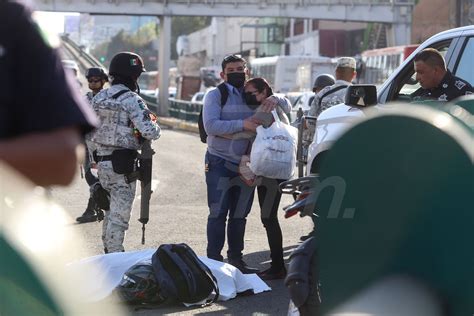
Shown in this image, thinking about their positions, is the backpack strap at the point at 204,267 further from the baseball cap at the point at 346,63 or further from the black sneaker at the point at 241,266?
the baseball cap at the point at 346,63

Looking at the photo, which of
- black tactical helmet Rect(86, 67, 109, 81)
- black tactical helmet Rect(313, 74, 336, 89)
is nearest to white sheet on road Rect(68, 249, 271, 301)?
black tactical helmet Rect(86, 67, 109, 81)

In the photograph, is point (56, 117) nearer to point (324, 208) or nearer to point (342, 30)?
point (324, 208)

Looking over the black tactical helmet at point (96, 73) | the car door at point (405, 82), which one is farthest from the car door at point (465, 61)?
the black tactical helmet at point (96, 73)

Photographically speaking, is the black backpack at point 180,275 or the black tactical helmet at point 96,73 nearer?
the black backpack at point 180,275

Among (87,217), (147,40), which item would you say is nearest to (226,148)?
(87,217)

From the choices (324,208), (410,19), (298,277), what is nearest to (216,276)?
(298,277)

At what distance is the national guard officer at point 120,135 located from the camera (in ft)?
28.0

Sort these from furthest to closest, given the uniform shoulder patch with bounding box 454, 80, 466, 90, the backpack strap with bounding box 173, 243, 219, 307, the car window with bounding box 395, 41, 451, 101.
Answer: the car window with bounding box 395, 41, 451, 101, the uniform shoulder patch with bounding box 454, 80, 466, 90, the backpack strap with bounding box 173, 243, 219, 307

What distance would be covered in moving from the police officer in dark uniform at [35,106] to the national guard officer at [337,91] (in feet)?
26.6

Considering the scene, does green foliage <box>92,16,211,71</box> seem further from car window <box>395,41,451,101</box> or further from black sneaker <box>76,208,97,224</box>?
car window <box>395,41,451,101</box>

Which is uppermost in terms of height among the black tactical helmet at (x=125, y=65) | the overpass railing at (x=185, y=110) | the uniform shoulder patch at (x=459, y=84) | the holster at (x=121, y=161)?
the black tactical helmet at (x=125, y=65)

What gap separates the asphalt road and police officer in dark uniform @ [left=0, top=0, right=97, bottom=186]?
4.81 ft

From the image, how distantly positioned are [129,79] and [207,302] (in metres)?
1.97

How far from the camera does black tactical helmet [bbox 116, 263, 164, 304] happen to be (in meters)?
7.51
